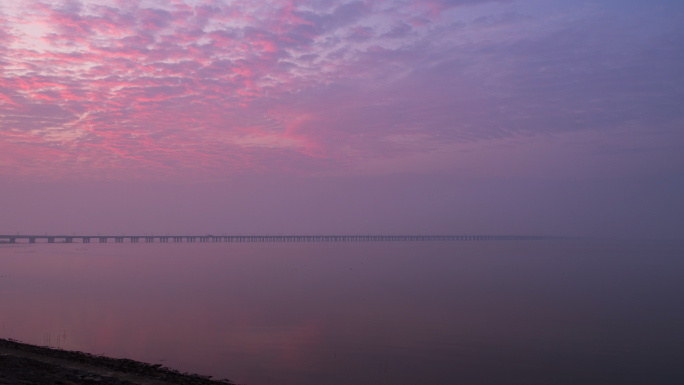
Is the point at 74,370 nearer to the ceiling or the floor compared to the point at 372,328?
nearer to the ceiling

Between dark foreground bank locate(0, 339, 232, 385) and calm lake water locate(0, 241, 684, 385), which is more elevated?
dark foreground bank locate(0, 339, 232, 385)

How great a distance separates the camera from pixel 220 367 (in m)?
17.1

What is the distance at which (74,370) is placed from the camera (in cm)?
1390

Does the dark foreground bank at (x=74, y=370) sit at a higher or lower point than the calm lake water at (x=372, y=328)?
higher

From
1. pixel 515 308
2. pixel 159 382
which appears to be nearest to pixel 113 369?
pixel 159 382

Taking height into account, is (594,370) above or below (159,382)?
below

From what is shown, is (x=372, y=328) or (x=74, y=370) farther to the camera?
(x=372, y=328)

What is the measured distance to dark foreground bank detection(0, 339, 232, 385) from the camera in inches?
489

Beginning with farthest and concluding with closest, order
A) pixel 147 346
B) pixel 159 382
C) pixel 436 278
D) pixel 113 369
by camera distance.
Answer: pixel 436 278 → pixel 147 346 → pixel 113 369 → pixel 159 382

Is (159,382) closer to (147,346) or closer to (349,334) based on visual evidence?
(147,346)

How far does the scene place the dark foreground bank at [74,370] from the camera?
12430mm

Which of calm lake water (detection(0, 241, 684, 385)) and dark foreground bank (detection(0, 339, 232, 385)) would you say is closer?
dark foreground bank (detection(0, 339, 232, 385))

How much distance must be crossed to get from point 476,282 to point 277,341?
2699 cm

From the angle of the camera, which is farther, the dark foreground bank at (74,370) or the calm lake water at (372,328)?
the calm lake water at (372,328)
